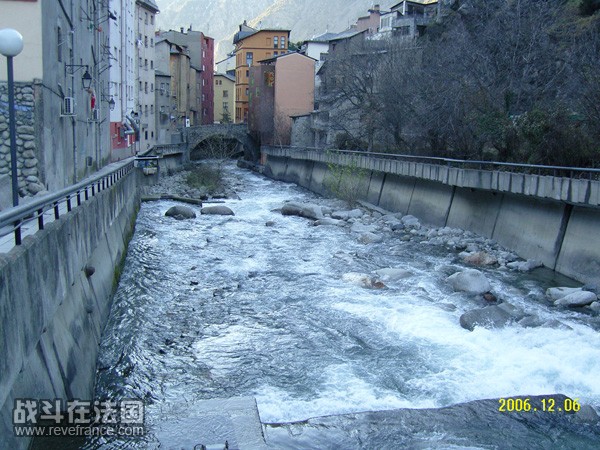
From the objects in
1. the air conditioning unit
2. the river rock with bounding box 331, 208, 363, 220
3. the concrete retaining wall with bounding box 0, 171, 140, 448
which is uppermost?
the air conditioning unit

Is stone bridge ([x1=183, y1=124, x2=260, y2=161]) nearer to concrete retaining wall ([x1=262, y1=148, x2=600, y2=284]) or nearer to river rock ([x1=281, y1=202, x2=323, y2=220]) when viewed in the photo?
concrete retaining wall ([x1=262, y1=148, x2=600, y2=284])

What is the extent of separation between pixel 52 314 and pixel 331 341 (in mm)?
5534

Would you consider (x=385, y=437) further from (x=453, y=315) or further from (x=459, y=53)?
(x=459, y=53)

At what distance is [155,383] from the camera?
30.9 feet

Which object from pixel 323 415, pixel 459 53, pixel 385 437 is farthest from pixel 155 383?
pixel 459 53

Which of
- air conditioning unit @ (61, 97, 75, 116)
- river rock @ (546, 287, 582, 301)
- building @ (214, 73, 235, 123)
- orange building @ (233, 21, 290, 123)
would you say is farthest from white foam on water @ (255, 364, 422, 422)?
building @ (214, 73, 235, 123)

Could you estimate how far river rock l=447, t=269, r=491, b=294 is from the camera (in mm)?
14578

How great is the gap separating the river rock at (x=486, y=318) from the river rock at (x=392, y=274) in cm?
391

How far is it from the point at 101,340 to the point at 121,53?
3839 cm

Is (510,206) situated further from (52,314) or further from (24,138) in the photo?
(52,314)

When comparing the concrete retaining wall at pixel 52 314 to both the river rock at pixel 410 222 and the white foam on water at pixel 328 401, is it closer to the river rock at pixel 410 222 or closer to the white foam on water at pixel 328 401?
the white foam on water at pixel 328 401

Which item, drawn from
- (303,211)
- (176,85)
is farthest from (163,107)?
(303,211)

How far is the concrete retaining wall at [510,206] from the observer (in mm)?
15844

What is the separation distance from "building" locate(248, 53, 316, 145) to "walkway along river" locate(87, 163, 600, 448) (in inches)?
1722
